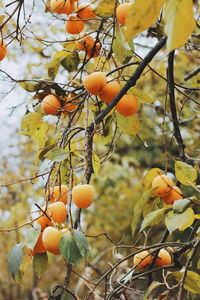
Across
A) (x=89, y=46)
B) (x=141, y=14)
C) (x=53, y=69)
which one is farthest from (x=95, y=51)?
(x=141, y=14)

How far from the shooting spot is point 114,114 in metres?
1.13

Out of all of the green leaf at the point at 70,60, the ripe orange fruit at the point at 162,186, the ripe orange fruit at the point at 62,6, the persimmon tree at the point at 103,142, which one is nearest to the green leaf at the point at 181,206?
the persimmon tree at the point at 103,142

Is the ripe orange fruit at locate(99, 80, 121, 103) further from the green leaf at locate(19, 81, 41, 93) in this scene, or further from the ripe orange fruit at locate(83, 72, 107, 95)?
the green leaf at locate(19, 81, 41, 93)

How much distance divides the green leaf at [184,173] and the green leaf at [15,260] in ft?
1.08

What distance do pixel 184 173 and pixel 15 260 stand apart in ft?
1.18

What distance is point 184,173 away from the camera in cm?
85

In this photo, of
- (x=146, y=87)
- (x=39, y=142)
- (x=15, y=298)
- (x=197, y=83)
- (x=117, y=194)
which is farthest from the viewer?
(x=15, y=298)

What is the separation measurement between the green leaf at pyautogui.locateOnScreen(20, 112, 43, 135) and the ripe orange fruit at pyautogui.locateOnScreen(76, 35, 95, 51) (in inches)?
8.8

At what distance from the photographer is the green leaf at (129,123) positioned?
1138mm

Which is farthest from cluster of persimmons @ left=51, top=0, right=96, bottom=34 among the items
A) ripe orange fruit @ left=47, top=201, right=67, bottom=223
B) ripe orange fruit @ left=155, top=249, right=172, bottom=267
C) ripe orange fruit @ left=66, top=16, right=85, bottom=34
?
ripe orange fruit @ left=155, top=249, right=172, bottom=267

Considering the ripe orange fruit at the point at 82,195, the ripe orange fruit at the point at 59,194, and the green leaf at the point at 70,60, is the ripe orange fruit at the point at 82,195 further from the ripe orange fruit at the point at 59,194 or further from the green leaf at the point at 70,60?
the green leaf at the point at 70,60

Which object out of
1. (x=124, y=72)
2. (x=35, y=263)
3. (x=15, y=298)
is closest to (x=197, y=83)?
(x=124, y=72)

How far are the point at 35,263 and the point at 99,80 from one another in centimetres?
39

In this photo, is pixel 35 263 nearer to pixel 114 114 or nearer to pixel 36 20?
pixel 114 114
